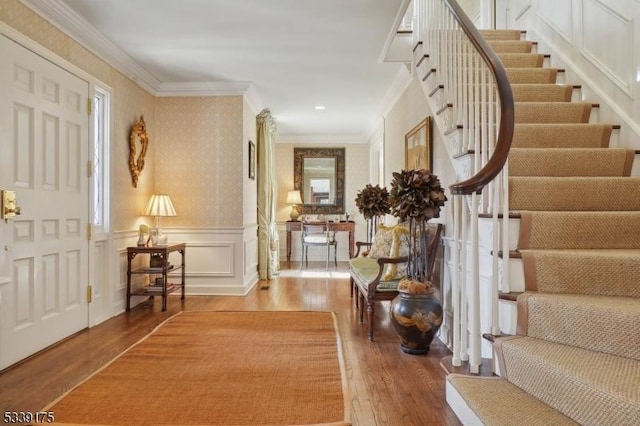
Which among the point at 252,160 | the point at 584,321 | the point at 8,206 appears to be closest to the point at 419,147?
the point at 252,160

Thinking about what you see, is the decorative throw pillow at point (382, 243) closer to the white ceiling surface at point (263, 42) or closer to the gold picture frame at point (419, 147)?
the gold picture frame at point (419, 147)

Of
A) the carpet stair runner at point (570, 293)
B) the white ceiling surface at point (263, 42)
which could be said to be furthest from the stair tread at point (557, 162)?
the white ceiling surface at point (263, 42)

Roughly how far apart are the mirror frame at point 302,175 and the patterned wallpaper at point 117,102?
12.7ft

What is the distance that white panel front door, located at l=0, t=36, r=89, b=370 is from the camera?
2723 millimetres

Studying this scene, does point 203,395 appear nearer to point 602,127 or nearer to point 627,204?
point 627,204

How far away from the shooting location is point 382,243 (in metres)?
4.25

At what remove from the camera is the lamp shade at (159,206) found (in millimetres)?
4738

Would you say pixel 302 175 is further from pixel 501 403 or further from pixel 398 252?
pixel 501 403

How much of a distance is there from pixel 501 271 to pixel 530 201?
610 millimetres

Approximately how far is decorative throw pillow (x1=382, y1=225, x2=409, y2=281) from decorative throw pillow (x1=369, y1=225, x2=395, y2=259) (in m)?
0.47

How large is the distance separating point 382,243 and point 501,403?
8.60ft

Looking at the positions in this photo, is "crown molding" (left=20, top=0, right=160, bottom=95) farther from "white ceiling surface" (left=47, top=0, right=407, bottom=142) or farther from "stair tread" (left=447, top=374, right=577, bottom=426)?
"stair tread" (left=447, top=374, right=577, bottom=426)

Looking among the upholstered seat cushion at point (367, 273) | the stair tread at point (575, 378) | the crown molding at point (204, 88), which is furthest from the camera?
the crown molding at point (204, 88)

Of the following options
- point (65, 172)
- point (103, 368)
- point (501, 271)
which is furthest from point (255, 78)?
point (501, 271)
